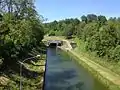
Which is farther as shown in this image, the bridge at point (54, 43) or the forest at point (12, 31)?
the bridge at point (54, 43)

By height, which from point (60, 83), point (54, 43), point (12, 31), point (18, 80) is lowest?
point (54, 43)

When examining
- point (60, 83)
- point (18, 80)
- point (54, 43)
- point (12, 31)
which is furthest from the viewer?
point (54, 43)

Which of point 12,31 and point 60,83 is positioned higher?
point 12,31

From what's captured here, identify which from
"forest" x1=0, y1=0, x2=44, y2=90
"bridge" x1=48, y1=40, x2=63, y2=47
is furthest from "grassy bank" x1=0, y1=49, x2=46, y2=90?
"bridge" x1=48, y1=40, x2=63, y2=47

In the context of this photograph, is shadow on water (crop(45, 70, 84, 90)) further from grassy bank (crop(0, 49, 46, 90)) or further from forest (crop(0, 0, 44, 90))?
forest (crop(0, 0, 44, 90))

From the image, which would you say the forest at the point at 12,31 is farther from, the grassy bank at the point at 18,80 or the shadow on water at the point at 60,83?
the shadow on water at the point at 60,83

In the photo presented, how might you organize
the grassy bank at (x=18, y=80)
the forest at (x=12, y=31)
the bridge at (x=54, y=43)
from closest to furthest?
1. the grassy bank at (x=18, y=80)
2. the forest at (x=12, y=31)
3. the bridge at (x=54, y=43)

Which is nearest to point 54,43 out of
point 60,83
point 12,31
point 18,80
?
point 12,31

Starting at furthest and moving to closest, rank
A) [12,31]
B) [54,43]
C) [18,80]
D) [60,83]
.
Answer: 1. [54,43]
2. [12,31]
3. [60,83]
4. [18,80]

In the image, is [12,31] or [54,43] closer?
[12,31]

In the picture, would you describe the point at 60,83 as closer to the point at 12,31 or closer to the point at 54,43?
the point at 12,31

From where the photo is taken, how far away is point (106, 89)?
4159 centimetres

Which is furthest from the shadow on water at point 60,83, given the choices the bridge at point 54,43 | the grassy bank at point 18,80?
the bridge at point 54,43

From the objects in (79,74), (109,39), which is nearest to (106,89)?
(79,74)
